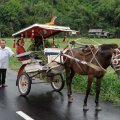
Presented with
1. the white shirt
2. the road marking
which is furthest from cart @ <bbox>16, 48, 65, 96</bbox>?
the road marking

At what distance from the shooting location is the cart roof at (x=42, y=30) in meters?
10.9

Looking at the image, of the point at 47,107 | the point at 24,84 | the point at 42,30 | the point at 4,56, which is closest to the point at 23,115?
the point at 47,107

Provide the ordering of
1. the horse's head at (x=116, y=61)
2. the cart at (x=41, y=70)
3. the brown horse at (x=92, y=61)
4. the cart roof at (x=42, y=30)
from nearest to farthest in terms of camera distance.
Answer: the horse's head at (x=116, y=61)
the brown horse at (x=92, y=61)
the cart at (x=41, y=70)
the cart roof at (x=42, y=30)

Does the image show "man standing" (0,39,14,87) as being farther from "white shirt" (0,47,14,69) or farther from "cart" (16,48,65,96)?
"cart" (16,48,65,96)

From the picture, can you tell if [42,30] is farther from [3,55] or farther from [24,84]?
[24,84]

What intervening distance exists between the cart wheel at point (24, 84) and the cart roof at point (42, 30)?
5.05ft

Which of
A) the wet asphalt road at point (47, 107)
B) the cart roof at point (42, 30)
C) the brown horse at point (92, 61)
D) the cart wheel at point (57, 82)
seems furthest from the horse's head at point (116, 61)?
the cart roof at point (42, 30)

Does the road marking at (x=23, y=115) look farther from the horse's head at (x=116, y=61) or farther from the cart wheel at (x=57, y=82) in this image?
the cart wheel at (x=57, y=82)

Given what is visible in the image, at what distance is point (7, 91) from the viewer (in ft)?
35.6

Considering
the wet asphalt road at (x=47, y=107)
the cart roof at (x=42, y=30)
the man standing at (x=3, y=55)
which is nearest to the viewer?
the wet asphalt road at (x=47, y=107)

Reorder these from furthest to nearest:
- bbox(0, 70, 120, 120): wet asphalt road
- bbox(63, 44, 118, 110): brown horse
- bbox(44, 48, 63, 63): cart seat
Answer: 1. bbox(44, 48, 63, 63): cart seat
2. bbox(63, 44, 118, 110): brown horse
3. bbox(0, 70, 120, 120): wet asphalt road

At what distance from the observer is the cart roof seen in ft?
35.6

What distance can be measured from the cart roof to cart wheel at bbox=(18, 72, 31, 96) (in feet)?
5.05

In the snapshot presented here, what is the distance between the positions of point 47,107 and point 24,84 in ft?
5.30
